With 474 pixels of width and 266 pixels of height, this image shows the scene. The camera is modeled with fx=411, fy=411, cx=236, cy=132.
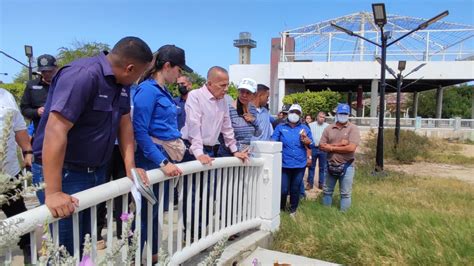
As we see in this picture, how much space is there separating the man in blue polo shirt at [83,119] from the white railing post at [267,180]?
1946 mm

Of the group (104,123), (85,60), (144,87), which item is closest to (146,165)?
(144,87)

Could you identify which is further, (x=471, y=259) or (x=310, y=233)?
(x=310, y=233)

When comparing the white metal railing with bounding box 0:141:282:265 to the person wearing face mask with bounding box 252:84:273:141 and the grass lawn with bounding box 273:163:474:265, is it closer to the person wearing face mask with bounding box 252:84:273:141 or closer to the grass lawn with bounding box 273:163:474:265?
the grass lawn with bounding box 273:163:474:265

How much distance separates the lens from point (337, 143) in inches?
224

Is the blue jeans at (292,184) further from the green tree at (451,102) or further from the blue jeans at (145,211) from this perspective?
the green tree at (451,102)

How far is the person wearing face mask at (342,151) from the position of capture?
219 inches

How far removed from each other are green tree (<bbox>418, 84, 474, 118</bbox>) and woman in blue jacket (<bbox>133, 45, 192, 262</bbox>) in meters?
70.1

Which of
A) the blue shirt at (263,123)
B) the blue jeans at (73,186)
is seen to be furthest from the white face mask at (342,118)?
the blue jeans at (73,186)

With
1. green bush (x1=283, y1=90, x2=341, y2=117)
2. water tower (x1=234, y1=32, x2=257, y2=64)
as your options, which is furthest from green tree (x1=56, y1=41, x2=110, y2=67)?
water tower (x1=234, y1=32, x2=257, y2=64)

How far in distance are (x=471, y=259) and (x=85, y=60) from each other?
11.6 ft

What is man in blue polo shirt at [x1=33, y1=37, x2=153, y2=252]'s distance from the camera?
6.43 ft

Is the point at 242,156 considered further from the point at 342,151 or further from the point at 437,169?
the point at 437,169

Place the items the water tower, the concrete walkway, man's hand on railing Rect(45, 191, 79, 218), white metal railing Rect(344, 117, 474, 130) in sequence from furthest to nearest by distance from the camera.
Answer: the water tower → white metal railing Rect(344, 117, 474, 130) → the concrete walkway → man's hand on railing Rect(45, 191, 79, 218)

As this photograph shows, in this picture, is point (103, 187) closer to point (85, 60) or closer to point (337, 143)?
point (85, 60)
